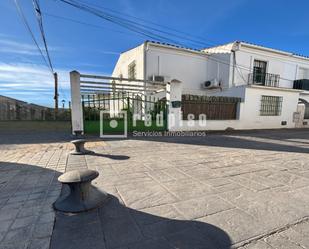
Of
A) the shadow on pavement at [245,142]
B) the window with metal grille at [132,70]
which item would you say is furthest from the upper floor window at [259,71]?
the window with metal grille at [132,70]

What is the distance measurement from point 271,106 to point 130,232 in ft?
48.0

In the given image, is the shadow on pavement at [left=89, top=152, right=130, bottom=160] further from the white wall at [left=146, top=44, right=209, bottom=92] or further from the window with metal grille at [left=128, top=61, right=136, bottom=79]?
the window with metal grille at [left=128, top=61, right=136, bottom=79]

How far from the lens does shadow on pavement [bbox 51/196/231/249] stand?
1.96m

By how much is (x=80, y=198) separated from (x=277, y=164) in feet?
16.3

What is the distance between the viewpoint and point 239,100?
12.1m

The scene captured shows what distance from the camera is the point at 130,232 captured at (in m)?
2.15

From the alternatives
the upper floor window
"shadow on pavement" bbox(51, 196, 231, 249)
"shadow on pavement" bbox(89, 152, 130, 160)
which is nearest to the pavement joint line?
"shadow on pavement" bbox(51, 196, 231, 249)

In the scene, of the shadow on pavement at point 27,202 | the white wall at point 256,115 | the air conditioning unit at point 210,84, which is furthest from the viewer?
the air conditioning unit at point 210,84

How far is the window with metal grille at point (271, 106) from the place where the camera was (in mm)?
13125

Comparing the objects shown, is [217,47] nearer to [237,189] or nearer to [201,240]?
[237,189]

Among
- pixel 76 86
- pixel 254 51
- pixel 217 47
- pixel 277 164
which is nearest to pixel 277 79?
pixel 254 51

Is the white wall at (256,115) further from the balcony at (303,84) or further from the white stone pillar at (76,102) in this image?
the white stone pillar at (76,102)

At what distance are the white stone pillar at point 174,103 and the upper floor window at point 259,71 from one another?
29.0 ft

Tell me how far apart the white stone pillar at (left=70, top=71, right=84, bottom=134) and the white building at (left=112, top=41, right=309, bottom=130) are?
484 centimetres
